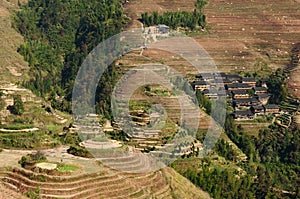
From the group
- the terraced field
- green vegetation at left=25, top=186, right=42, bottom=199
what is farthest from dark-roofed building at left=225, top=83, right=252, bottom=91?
green vegetation at left=25, top=186, right=42, bottom=199

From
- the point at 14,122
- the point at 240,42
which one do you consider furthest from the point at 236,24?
the point at 14,122

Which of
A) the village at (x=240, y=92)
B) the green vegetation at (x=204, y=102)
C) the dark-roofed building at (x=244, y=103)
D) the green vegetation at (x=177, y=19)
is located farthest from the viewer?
the green vegetation at (x=177, y=19)

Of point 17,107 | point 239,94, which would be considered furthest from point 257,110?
point 17,107

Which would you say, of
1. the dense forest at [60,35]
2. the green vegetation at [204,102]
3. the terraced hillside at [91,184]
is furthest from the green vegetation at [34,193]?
the dense forest at [60,35]

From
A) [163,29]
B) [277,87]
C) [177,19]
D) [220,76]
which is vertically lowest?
[277,87]

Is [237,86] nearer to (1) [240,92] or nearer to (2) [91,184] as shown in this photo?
(1) [240,92]

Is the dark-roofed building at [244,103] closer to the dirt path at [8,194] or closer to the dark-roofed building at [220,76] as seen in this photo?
the dark-roofed building at [220,76]

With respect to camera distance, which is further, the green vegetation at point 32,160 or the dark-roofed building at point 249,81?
the dark-roofed building at point 249,81
